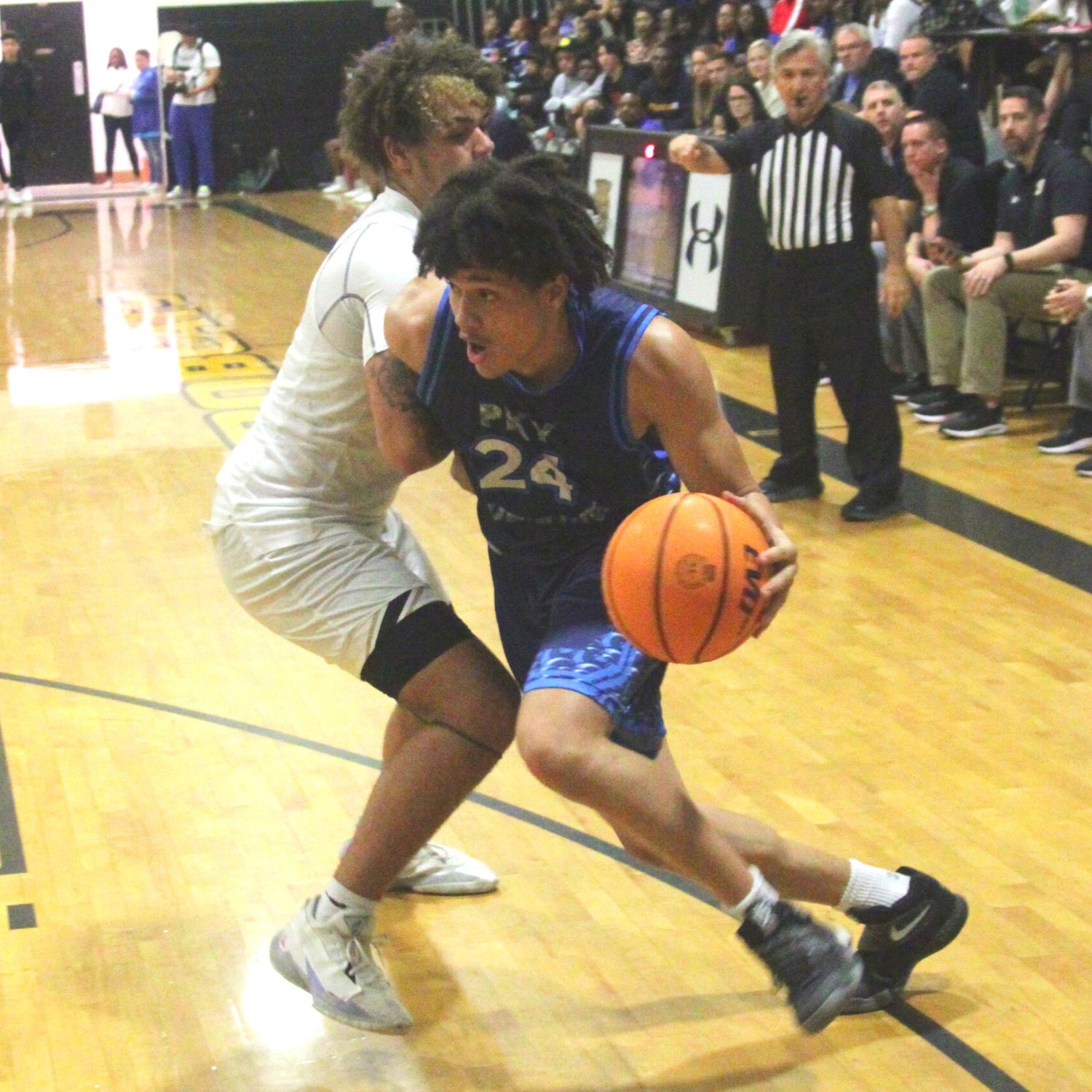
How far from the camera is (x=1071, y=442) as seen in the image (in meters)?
7.08

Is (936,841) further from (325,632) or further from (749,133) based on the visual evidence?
(749,133)

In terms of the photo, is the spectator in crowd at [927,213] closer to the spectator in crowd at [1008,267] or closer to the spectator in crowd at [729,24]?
the spectator in crowd at [1008,267]

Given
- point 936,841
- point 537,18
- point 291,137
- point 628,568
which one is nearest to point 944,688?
point 936,841

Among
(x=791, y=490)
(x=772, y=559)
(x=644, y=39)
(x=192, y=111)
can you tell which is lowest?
(x=791, y=490)

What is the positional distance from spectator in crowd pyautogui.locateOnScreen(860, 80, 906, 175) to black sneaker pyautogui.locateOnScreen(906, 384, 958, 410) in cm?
111

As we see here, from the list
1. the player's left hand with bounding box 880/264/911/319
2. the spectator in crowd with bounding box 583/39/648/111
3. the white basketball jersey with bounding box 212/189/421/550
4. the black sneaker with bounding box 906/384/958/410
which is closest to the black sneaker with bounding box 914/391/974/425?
the black sneaker with bounding box 906/384/958/410

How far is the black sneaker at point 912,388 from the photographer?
8047 millimetres

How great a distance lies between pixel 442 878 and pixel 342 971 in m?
0.61

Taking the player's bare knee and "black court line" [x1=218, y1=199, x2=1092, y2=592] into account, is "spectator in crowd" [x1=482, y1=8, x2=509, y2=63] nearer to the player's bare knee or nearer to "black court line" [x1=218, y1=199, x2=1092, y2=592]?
"black court line" [x1=218, y1=199, x2=1092, y2=592]

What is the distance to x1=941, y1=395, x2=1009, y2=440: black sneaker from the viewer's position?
24.3ft

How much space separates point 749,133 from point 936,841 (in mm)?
3717

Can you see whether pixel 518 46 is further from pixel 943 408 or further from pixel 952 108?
pixel 943 408

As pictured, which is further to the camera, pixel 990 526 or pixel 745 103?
pixel 745 103

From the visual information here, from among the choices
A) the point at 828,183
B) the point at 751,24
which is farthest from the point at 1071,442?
the point at 751,24
